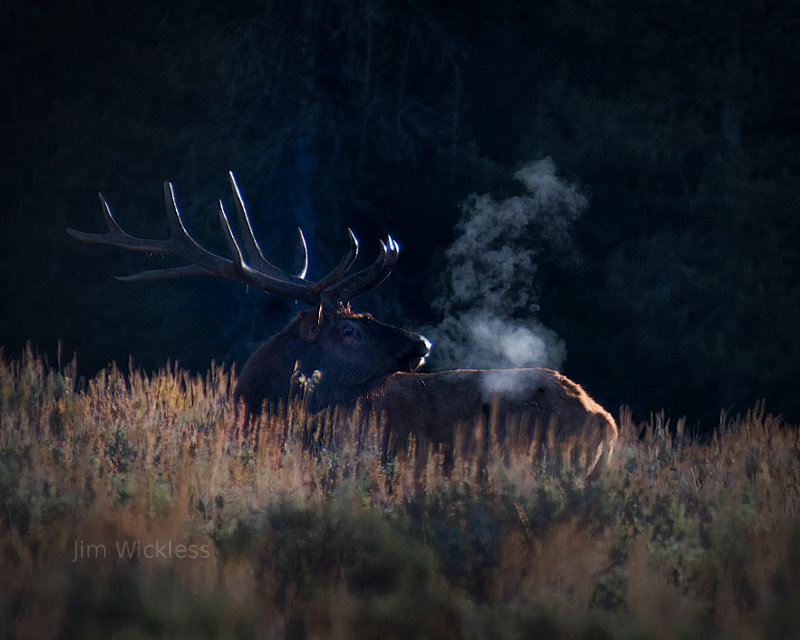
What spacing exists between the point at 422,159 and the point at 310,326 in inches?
218

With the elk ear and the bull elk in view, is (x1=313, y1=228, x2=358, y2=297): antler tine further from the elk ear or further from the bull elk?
the elk ear

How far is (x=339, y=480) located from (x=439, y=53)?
316 inches

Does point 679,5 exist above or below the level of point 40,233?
above

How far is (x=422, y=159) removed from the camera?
1146 cm

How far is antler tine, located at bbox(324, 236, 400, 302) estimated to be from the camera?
6.26m

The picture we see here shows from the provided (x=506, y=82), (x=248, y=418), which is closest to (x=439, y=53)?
(x=506, y=82)

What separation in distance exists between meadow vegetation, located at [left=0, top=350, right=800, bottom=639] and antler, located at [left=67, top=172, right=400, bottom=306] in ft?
3.58

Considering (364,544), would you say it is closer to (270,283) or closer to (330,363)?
(330,363)

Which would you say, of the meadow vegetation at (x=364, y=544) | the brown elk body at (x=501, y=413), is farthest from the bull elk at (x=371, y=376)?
the meadow vegetation at (x=364, y=544)

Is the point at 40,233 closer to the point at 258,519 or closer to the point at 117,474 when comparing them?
the point at 117,474

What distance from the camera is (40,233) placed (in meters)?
12.3

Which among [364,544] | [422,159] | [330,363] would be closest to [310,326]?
[330,363]

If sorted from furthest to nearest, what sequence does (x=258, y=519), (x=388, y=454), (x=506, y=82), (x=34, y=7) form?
(x=34, y=7) < (x=506, y=82) < (x=388, y=454) < (x=258, y=519)

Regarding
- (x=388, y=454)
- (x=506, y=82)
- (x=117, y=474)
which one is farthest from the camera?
(x=506, y=82)
